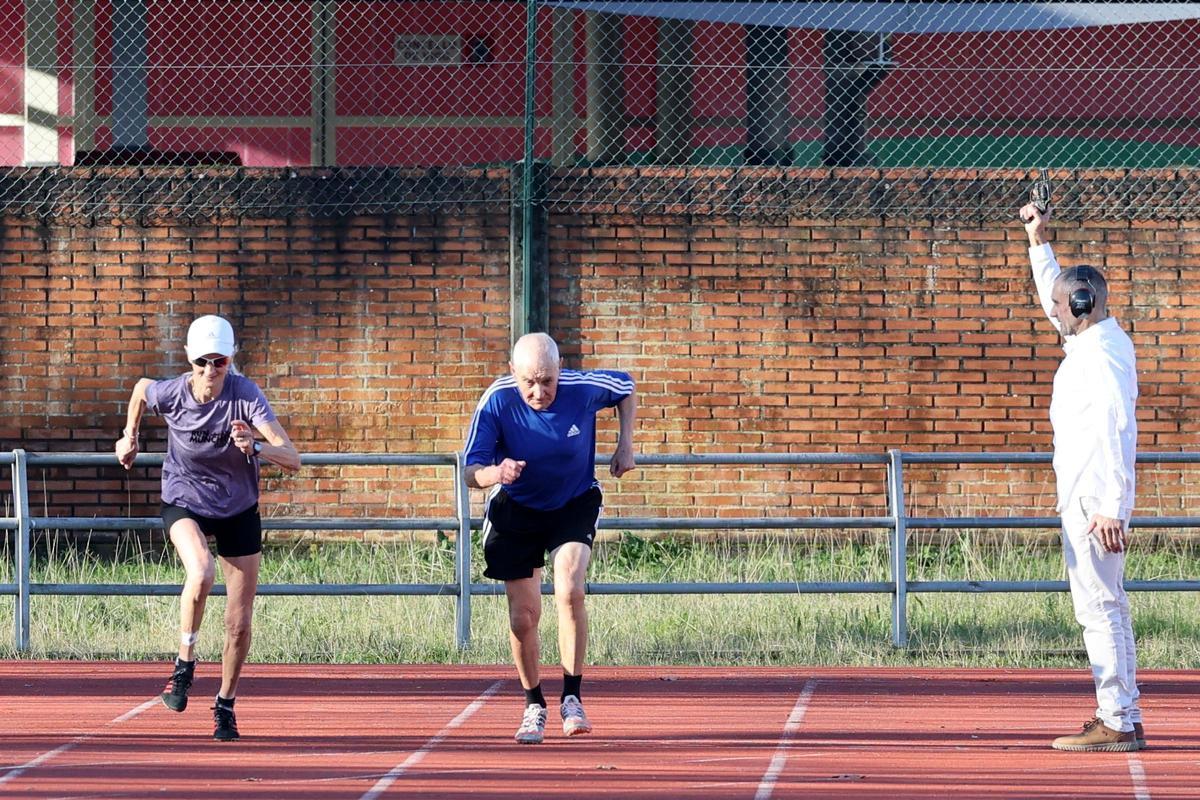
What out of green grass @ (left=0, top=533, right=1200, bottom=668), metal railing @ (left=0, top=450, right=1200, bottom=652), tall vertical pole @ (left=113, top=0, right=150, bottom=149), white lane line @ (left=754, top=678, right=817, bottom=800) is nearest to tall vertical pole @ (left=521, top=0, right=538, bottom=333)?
green grass @ (left=0, top=533, right=1200, bottom=668)

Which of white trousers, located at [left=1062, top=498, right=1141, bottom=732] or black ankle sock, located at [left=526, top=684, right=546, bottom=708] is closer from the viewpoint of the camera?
white trousers, located at [left=1062, top=498, right=1141, bottom=732]

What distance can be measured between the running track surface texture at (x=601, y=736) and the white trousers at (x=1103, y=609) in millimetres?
270

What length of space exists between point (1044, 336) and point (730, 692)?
193 inches

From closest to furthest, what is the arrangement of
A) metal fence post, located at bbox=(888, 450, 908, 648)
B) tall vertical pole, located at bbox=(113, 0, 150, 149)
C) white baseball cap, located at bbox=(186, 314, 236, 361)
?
white baseball cap, located at bbox=(186, 314, 236, 361), metal fence post, located at bbox=(888, 450, 908, 648), tall vertical pole, located at bbox=(113, 0, 150, 149)

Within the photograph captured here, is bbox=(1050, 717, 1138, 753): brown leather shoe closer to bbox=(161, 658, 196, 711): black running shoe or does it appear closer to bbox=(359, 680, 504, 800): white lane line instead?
bbox=(359, 680, 504, 800): white lane line

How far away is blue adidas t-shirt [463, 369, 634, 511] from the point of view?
672 centimetres

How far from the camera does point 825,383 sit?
12109mm

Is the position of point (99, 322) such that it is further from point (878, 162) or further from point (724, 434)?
point (878, 162)

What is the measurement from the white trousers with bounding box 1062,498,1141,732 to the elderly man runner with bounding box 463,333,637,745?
178cm

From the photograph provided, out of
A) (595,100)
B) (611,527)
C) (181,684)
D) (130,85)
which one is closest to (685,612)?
(611,527)

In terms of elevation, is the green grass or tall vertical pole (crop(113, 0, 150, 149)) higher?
tall vertical pole (crop(113, 0, 150, 149))

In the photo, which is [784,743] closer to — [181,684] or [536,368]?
[536,368]

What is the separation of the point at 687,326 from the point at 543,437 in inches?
215

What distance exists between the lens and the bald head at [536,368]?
259 inches
